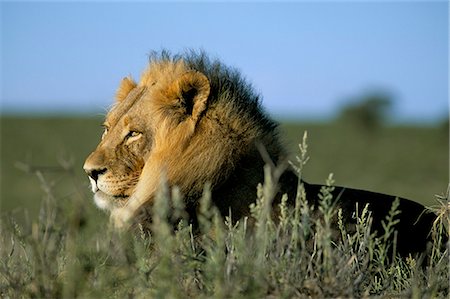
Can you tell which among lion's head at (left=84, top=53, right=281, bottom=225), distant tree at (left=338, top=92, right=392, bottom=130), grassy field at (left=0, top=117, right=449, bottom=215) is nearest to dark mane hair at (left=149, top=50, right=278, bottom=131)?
lion's head at (left=84, top=53, right=281, bottom=225)

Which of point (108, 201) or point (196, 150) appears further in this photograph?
point (108, 201)

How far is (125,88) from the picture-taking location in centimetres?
643

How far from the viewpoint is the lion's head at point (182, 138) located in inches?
213

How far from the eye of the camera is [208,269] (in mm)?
3791

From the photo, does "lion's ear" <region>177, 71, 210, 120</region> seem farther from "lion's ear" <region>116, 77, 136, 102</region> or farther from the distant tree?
the distant tree

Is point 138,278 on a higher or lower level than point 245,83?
lower

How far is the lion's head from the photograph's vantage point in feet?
17.8

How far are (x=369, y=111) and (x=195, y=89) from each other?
57.7 m

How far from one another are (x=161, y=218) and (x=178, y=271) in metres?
0.54

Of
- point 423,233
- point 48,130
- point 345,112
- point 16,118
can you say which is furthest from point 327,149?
point 423,233

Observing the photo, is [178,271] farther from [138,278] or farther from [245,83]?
[245,83]

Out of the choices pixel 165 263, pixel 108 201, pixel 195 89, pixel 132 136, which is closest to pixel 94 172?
pixel 108 201

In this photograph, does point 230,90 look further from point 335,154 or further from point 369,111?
point 369,111

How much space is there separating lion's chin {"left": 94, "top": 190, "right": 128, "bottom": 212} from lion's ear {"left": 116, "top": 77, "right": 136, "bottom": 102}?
0.97m
